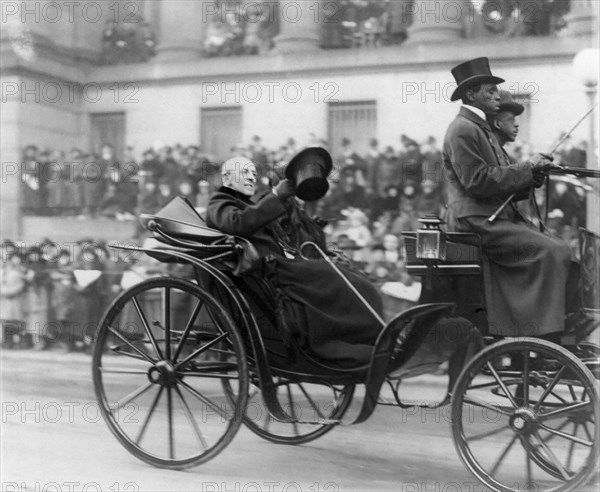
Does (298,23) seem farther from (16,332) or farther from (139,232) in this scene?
(16,332)

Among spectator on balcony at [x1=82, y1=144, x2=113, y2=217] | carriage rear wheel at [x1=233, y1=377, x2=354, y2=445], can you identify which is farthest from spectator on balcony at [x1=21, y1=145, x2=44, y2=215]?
carriage rear wheel at [x1=233, y1=377, x2=354, y2=445]

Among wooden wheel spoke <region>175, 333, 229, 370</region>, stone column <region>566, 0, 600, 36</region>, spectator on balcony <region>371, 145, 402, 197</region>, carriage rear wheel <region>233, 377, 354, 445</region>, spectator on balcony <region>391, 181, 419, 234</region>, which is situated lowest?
carriage rear wheel <region>233, 377, 354, 445</region>

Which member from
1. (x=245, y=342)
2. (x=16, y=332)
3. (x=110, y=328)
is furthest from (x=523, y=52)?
(x=16, y=332)

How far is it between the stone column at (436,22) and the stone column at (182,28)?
63.5 inches

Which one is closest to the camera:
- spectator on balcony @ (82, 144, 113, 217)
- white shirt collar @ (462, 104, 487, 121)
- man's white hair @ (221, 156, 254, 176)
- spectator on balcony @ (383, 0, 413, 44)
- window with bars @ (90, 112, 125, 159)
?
white shirt collar @ (462, 104, 487, 121)

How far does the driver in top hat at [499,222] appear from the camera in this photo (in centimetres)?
381

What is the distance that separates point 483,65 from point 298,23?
2.88m

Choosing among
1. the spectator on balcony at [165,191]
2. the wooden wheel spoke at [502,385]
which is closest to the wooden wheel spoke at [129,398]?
the wooden wheel spoke at [502,385]

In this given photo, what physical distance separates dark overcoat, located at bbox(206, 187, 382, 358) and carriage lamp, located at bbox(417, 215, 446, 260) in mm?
492

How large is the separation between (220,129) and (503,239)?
11.7 feet

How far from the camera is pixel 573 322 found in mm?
3914

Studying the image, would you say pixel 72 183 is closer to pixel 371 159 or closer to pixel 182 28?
pixel 182 28

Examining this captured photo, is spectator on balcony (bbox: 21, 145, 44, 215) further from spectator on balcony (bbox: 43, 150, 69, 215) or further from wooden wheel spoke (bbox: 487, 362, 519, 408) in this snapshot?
wooden wheel spoke (bbox: 487, 362, 519, 408)

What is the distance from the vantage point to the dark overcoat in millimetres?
4168
